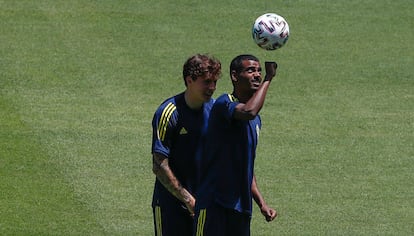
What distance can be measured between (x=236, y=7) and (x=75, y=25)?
2.93 meters

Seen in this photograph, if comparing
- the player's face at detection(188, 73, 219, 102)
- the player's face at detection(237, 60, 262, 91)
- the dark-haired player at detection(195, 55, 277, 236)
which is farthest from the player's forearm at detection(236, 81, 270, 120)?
the player's face at detection(188, 73, 219, 102)

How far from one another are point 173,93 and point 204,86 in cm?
760

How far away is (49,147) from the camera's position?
49.0ft

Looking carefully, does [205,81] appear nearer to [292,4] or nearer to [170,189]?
[170,189]

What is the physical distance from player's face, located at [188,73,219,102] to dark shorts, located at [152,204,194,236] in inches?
40.1

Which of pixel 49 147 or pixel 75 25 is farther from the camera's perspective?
pixel 75 25

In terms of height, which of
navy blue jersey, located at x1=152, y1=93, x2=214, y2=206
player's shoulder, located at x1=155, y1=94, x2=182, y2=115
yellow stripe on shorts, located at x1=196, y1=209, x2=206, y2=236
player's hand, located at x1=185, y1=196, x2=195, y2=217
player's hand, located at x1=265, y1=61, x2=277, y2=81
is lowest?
yellow stripe on shorts, located at x1=196, y1=209, x2=206, y2=236

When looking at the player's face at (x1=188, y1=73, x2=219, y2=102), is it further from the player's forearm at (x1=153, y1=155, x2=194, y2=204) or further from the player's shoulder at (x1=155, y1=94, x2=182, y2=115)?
the player's forearm at (x1=153, y1=155, x2=194, y2=204)

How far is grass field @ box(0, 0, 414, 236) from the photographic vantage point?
13352 mm

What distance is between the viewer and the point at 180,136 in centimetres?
967

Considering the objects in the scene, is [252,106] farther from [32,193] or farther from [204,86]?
[32,193]

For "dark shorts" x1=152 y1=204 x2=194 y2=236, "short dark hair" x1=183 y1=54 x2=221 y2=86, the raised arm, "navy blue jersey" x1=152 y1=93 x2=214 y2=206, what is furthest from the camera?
"dark shorts" x1=152 y1=204 x2=194 y2=236

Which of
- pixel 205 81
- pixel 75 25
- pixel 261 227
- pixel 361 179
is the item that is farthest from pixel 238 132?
pixel 75 25

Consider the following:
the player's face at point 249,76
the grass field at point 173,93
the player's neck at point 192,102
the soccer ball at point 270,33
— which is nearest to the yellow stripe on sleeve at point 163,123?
the player's neck at point 192,102
